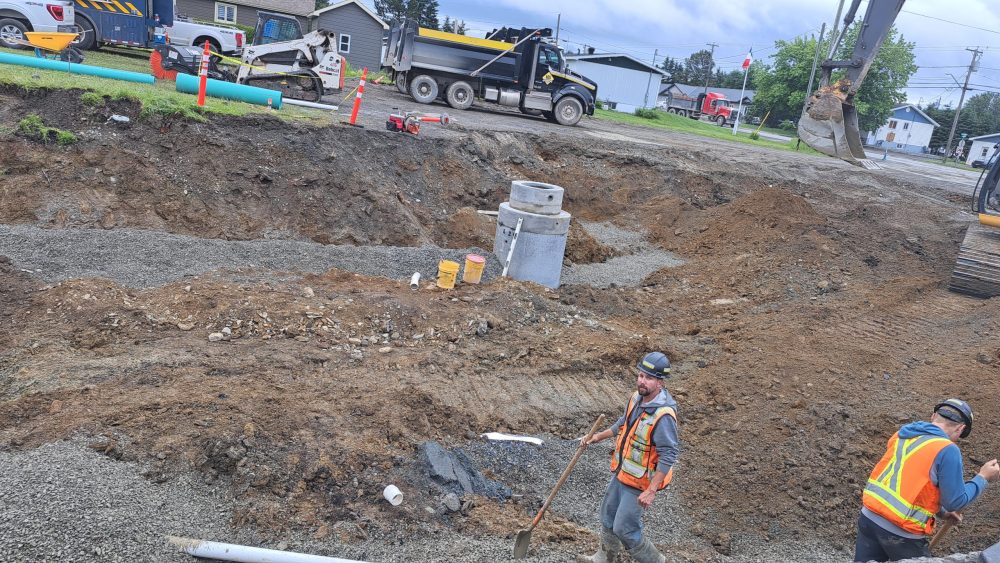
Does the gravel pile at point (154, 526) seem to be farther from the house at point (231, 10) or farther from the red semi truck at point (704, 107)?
the red semi truck at point (704, 107)

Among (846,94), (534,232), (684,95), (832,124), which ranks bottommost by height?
(534,232)

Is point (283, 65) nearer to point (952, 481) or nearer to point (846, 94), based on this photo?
point (846, 94)

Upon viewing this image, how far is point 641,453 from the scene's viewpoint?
452 cm

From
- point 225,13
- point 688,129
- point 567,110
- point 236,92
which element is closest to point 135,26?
point 236,92

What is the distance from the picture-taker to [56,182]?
10383 mm

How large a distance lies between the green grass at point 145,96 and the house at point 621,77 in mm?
34943

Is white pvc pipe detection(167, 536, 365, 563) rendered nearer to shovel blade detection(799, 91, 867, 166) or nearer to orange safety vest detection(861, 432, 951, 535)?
orange safety vest detection(861, 432, 951, 535)

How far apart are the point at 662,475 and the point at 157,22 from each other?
22.1 metres

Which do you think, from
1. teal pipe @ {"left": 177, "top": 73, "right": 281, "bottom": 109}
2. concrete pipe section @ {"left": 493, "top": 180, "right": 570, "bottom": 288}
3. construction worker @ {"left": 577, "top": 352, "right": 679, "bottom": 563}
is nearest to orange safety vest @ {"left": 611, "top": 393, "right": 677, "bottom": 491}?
construction worker @ {"left": 577, "top": 352, "right": 679, "bottom": 563}

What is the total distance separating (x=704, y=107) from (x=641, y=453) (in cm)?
6270

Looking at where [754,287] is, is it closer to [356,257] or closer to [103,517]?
[356,257]

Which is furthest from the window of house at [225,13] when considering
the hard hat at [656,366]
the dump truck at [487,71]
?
the hard hat at [656,366]

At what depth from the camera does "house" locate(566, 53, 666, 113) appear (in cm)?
4709

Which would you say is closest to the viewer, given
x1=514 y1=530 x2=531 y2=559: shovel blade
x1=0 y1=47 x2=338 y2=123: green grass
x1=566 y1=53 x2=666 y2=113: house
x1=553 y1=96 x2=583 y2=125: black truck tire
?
x1=514 y1=530 x2=531 y2=559: shovel blade
